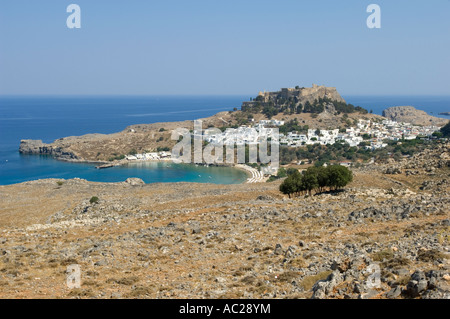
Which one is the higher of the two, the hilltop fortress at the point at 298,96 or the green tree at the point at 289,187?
the hilltop fortress at the point at 298,96

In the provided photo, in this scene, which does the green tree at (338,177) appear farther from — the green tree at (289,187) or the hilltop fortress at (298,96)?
the hilltop fortress at (298,96)

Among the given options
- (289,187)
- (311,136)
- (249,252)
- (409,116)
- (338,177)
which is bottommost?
(311,136)

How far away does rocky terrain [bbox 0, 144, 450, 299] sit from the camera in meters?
8.95

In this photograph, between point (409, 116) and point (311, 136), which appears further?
point (409, 116)

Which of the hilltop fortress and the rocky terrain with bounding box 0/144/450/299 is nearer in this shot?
the rocky terrain with bounding box 0/144/450/299

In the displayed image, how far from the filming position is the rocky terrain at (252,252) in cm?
895

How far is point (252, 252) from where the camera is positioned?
41.5 feet

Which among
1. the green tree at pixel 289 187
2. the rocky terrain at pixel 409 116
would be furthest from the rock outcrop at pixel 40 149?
the rocky terrain at pixel 409 116

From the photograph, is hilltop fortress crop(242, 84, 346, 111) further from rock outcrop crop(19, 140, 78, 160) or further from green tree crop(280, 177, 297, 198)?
green tree crop(280, 177, 297, 198)

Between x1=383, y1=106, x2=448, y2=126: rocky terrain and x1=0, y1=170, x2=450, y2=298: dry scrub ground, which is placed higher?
x1=383, y1=106, x2=448, y2=126: rocky terrain

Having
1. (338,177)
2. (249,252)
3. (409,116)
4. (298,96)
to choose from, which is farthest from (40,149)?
(409,116)

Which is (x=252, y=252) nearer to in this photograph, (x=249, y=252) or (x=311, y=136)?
(x=249, y=252)

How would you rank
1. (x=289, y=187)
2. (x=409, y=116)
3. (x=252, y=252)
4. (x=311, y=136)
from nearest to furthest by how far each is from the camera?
1. (x=252, y=252)
2. (x=289, y=187)
3. (x=311, y=136)
4. (x=409, y=116)

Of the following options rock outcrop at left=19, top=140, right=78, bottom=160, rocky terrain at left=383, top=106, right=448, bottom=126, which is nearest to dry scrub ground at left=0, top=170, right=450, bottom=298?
rock outcrop at left=19, top=140, right=78, bottom=160
